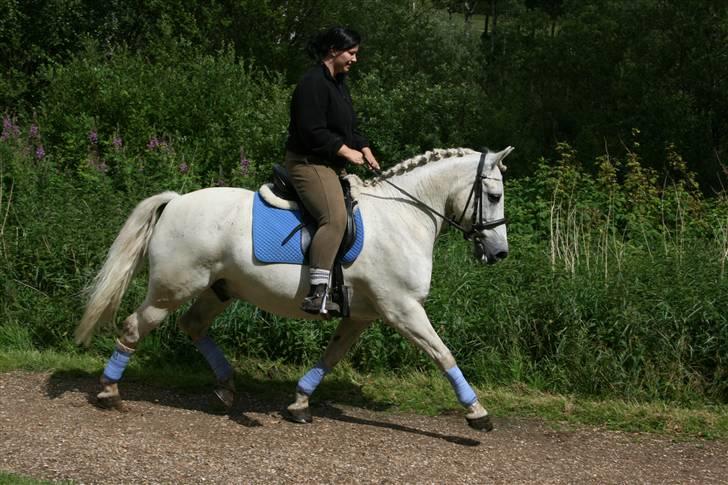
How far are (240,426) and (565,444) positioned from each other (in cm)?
233

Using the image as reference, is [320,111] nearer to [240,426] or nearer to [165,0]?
[240,426]

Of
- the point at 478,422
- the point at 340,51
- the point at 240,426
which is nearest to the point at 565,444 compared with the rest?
the point at 478,422

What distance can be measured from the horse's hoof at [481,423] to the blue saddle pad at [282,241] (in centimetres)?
141

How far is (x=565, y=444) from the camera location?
634 centimetres

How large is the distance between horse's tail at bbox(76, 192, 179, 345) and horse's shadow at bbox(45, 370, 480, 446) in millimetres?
726

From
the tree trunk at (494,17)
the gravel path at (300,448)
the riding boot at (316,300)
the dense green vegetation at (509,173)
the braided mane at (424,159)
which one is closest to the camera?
the gravel path at (300,448)

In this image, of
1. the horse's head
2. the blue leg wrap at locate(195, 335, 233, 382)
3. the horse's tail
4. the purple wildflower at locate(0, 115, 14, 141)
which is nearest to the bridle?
the horse's head

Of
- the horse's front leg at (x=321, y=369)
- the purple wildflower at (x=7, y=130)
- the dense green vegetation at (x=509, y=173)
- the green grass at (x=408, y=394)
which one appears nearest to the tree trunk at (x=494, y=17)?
the dense green vegetation at (x=509, y=173)

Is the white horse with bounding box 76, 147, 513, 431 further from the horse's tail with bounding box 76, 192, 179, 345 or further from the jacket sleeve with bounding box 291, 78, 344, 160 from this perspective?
the jacket sleeve with bounding box 291, 78, 344, 160

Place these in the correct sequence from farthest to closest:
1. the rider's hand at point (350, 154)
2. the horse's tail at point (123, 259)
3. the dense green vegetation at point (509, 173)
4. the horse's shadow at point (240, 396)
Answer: the dense green vegetation at point (509, 173)
the horse's shadow at point (240, 396)
the horse's tail at point (123, 259)
the rider's hand at point (350, 154)

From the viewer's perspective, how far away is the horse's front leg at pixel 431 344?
616 cm

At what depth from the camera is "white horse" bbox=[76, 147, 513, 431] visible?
621cm

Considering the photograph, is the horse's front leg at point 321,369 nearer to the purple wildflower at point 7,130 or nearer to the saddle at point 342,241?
the saddle at point 342,241

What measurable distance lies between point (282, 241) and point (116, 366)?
1.62 metres
